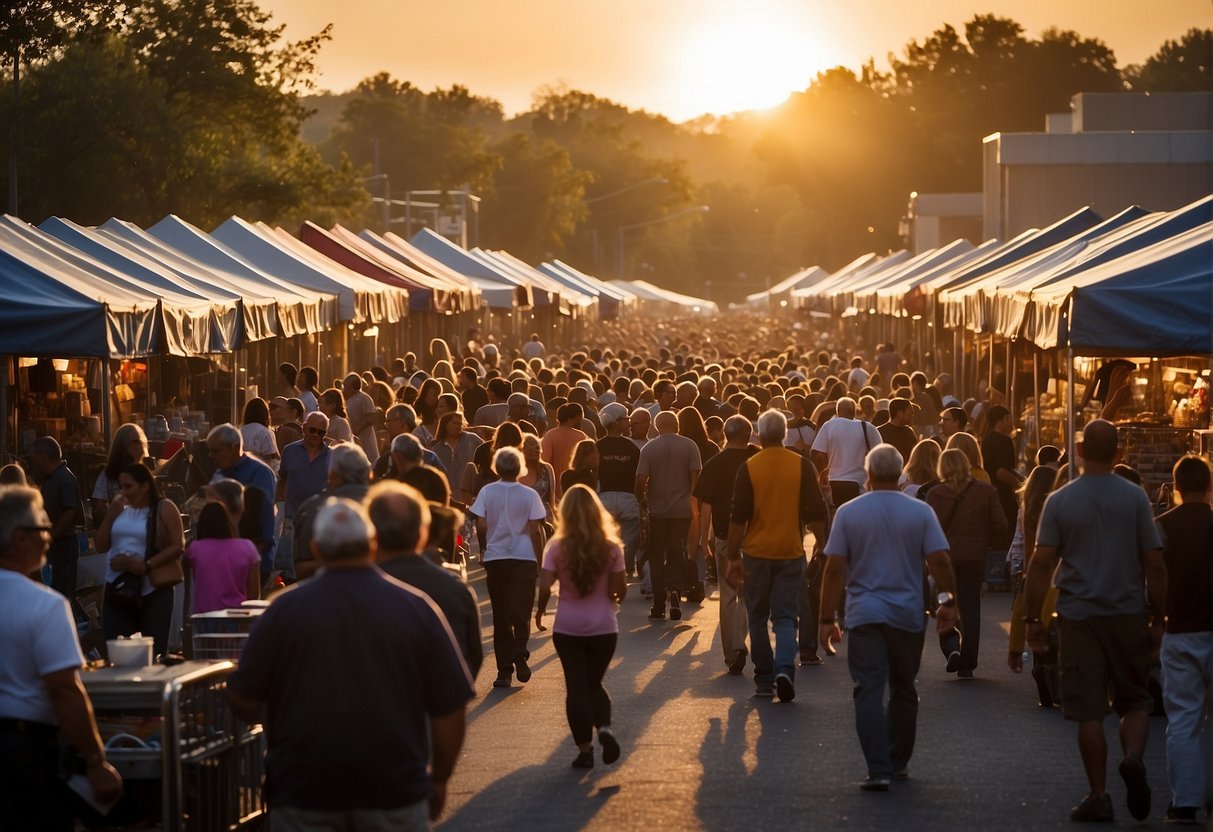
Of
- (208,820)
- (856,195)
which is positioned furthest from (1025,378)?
(856,195)

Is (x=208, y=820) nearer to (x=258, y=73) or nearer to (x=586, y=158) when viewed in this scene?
(x=258, y=73)

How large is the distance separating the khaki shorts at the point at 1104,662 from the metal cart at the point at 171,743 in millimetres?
3724

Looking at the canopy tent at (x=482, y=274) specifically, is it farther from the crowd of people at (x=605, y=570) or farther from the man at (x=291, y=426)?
the crowd of people at (x=605, y=570)

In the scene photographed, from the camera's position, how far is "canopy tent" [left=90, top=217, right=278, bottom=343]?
20562mm

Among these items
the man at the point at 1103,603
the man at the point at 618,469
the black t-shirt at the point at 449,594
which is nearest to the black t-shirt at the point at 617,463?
the man at the point at 618,469

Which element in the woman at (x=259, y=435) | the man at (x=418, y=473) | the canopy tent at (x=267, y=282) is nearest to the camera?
the man at (x=418, y=473)

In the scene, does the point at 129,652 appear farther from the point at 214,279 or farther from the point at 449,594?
the point at 214,279

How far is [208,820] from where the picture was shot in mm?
7086

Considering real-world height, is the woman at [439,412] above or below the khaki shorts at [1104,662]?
above

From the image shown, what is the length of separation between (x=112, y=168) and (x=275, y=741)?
50.0m

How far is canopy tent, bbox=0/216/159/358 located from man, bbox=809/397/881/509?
574 cm

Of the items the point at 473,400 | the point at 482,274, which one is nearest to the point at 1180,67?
the point at 482,274

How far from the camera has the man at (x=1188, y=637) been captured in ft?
27.9

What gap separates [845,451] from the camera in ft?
50.8
